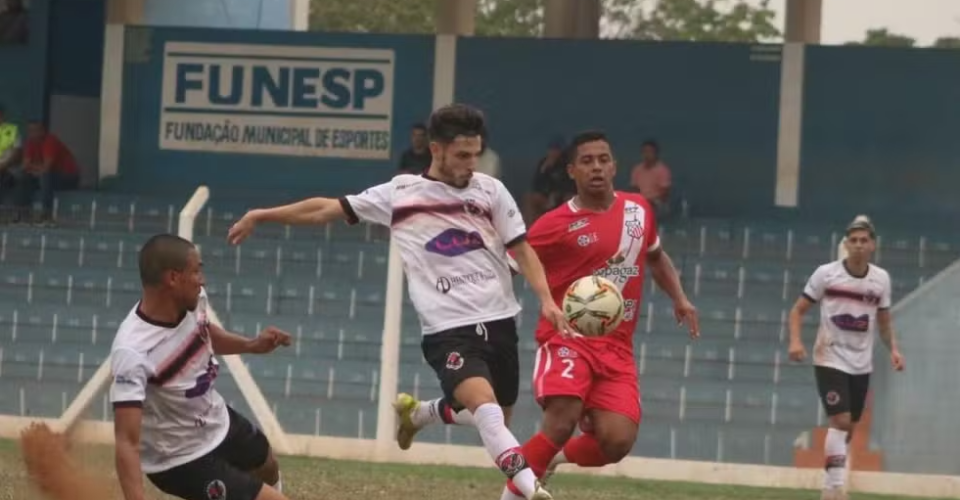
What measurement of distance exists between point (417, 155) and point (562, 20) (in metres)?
4.40

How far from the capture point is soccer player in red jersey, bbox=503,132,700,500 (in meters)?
10.6

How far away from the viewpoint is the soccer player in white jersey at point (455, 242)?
9.98m

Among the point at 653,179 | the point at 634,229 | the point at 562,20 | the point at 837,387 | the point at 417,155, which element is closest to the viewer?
the point at 634,229

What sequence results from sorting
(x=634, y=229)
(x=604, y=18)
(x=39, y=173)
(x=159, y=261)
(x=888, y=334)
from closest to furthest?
(x=159, y=261) < (x=634, y=229) < (x=888, y=334) < (x=39, y=173) < (x=604, y=18)

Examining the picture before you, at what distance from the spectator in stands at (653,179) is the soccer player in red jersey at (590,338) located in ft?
40.1

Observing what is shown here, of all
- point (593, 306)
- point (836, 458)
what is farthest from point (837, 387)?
point (593, 306)

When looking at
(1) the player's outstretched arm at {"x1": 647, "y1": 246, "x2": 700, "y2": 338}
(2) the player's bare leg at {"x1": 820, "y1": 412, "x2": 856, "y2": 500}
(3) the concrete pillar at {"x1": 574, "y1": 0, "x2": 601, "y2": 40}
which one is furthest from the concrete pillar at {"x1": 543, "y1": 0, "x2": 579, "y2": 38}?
(1) the player's outstretched arm at {"x1": 647, "y1": 246, "x2": 700, "y2": 338}

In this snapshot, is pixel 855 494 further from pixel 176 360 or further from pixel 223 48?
pixel 223 48

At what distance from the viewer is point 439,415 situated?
10805 mm

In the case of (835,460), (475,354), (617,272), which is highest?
(617,272)

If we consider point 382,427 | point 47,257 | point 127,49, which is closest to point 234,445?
point 382,427

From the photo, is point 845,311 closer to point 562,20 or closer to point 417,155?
point 417,155

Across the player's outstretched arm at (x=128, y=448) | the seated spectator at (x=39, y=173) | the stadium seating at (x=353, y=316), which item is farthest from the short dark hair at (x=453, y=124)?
the seated spectator at (x=39, y=173)

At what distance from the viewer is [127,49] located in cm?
2625
